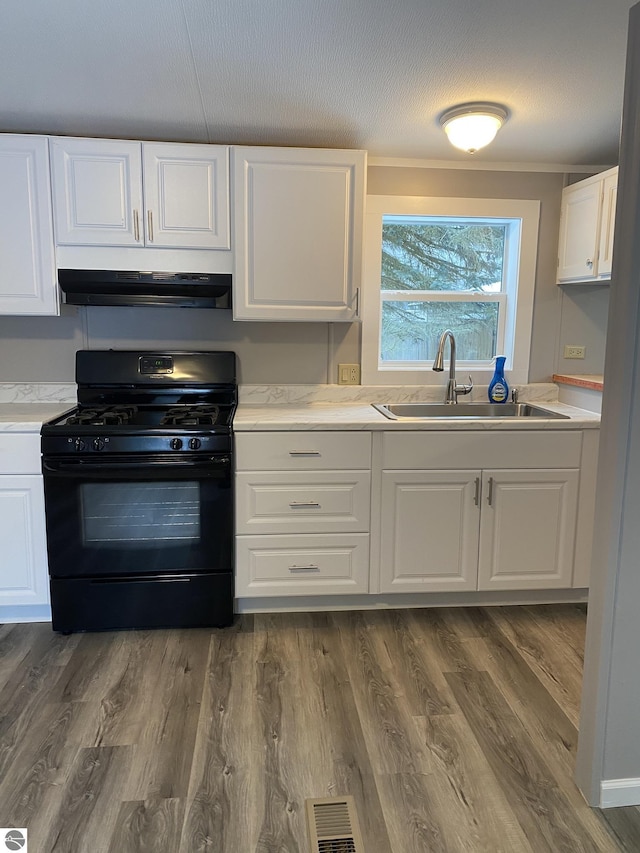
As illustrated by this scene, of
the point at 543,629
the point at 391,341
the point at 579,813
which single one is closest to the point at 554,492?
the point at 543,629

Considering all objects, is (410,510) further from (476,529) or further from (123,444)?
(123,444)

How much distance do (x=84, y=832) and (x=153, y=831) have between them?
0.58 feet

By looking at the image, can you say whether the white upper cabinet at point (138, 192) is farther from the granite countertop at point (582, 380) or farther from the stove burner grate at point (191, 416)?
the granite countertop at point (582, 380)

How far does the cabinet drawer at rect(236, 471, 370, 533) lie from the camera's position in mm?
2568

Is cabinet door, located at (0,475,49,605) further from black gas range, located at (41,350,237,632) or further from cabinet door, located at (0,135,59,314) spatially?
cabinet door, located at (0,135,59,314)

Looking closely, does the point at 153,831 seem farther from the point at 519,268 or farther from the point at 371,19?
the point at 519,268

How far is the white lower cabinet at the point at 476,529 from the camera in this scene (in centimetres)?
263

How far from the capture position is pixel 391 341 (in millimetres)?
3201

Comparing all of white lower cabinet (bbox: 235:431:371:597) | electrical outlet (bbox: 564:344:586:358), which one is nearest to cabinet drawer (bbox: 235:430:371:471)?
white lower cabinet (bbox: 235:431:371:597)

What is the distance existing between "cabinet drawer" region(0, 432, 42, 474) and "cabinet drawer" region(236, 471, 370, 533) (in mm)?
814

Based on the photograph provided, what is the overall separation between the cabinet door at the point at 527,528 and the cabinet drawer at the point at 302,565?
565mm

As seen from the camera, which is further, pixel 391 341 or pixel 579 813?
pixel 391 341

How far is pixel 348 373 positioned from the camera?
3104mm

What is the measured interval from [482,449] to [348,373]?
0.83 metres
